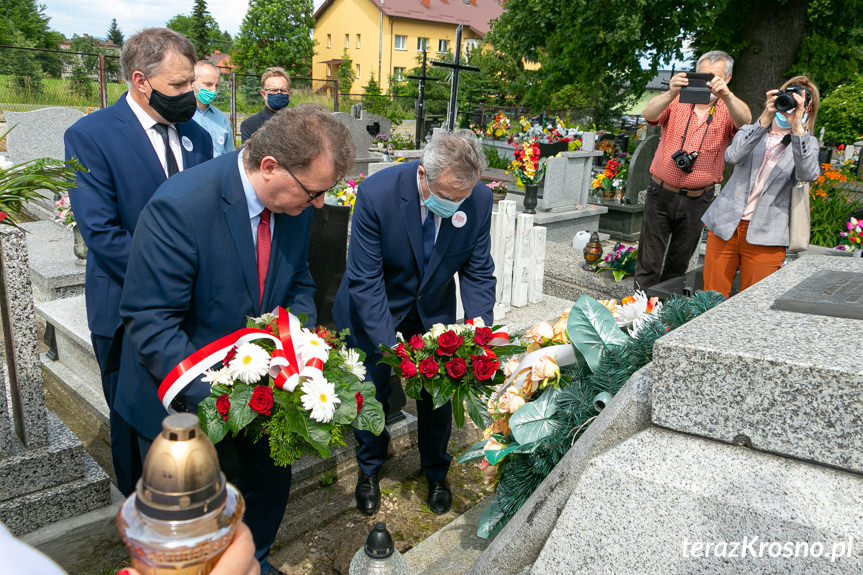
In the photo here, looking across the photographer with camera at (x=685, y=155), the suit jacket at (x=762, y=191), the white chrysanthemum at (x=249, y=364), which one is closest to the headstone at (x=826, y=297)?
the white chrysanthemum at (x=249, y=364)

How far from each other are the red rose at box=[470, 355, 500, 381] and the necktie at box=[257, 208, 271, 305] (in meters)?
0.84

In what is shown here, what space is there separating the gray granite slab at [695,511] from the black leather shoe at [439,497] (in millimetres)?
1767

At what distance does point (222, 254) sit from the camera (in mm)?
2115

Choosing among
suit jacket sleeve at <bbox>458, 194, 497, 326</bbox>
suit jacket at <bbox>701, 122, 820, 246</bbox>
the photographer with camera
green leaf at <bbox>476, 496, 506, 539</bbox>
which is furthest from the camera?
the photographer with camera

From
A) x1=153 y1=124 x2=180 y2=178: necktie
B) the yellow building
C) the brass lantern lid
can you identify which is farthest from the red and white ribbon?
the yellow building

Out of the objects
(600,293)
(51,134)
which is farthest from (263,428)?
(51,134)

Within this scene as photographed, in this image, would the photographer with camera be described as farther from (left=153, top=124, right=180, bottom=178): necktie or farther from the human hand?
the human hand

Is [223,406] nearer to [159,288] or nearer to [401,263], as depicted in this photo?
[159,288]

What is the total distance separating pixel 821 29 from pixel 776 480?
547 inches

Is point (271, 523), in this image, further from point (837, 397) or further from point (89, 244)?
point (837, 397)

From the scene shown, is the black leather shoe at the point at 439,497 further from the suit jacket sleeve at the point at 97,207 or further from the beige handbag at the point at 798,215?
the beige handbag at the point at 798,215

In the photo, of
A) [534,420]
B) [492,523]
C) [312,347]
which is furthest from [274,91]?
[492,523]

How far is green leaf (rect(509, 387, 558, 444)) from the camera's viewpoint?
2.04 m

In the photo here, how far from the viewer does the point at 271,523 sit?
8.09 feet
